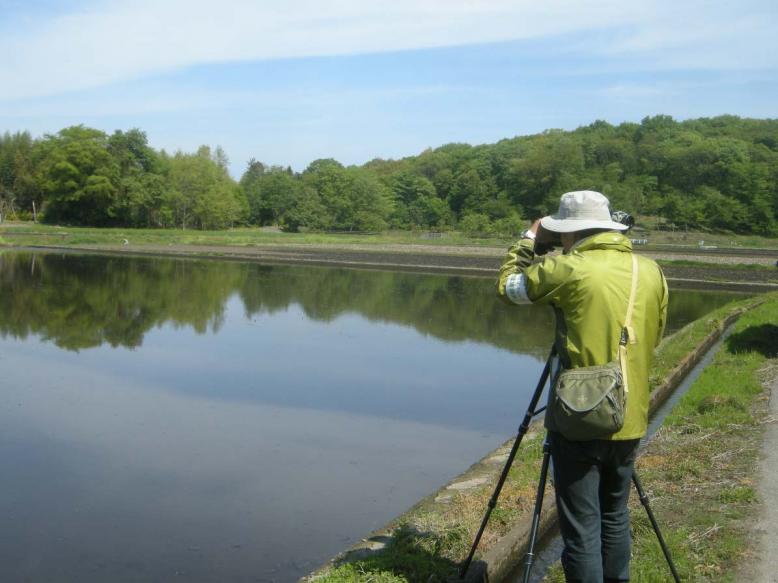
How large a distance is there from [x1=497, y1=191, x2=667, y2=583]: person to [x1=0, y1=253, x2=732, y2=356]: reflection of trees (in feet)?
37.0

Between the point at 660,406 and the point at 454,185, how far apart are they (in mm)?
87886

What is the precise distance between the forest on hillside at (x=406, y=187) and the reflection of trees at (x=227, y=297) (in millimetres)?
31190

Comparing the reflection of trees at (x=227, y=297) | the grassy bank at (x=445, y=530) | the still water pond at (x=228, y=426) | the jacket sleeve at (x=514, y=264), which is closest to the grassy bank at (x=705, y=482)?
the grassy bank at (x=445, y=530)

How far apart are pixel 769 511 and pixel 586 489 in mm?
2579

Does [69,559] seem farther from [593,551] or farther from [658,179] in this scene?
[658,179]

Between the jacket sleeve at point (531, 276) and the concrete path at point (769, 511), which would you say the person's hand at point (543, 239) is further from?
the concrete path at point (769, 511)

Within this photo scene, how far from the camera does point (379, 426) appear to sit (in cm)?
894

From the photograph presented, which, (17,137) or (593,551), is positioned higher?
(17,137)

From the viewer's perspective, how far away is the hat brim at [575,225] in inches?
129

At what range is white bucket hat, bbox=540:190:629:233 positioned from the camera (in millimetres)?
3295

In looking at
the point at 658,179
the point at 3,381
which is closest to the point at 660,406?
the point at 3,381

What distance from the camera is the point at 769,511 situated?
197 inches

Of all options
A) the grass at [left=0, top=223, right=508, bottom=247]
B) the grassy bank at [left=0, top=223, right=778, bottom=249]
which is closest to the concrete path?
the grassy bank at [left=0, top=223, right=778, bottom=249]

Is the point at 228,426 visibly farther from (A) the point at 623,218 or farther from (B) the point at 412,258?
(B) the point at 412,258
